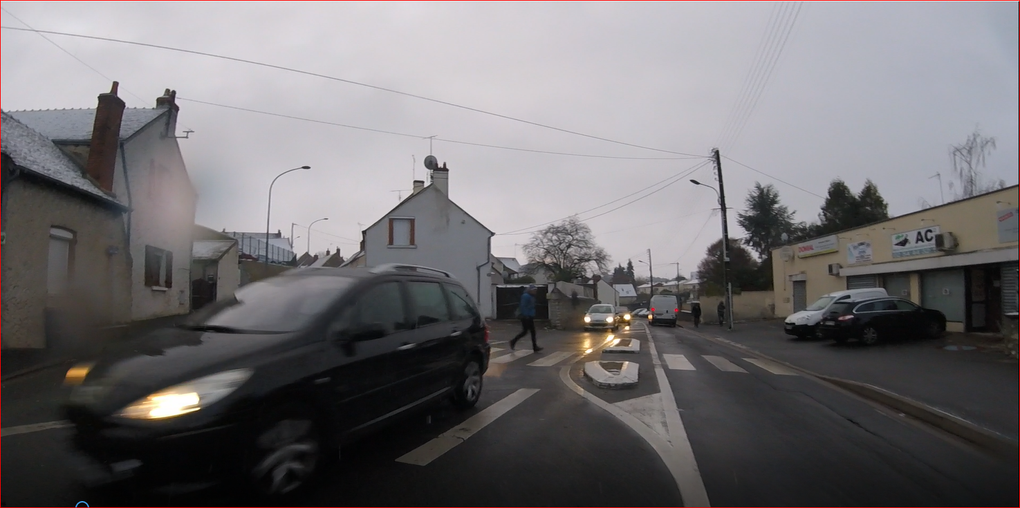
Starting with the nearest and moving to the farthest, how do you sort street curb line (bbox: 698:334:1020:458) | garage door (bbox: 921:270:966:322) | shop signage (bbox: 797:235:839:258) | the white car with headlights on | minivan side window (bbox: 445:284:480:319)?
street curb line (bbox: 698:334:1020:458) < minivan side window (bbox: 445:284:480:319) < garage door (bbox: 921:270:966:322) < shop signage (bbox: 797:235:839:258) < the white car with headlights on

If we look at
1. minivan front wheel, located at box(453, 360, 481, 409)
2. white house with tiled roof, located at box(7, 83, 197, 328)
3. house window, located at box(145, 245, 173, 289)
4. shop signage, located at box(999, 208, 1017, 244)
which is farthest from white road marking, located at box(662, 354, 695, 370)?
house window, located at box(145, 245, 173, 289)

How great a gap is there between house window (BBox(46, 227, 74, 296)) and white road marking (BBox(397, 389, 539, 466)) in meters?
11.7

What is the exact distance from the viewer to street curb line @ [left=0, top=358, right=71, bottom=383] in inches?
373

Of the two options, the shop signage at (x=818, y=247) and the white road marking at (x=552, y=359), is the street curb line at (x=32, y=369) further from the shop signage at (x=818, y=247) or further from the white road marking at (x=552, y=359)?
the shop signage at (x=818, y=247)

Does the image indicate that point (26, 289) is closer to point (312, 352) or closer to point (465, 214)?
point (312, 352)

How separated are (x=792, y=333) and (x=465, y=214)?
18.1m

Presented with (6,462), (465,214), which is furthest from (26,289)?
(465,214)

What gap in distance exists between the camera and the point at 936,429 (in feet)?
20.7

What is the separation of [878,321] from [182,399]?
1753 cm

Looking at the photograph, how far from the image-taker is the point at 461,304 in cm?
684

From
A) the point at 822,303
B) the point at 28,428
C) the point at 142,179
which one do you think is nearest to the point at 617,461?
the point at 28,428

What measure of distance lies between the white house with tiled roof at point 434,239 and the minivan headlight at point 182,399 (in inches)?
1074

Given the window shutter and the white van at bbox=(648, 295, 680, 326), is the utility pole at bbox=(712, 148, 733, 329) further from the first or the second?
the window shutter

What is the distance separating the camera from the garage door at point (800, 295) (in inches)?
1162
